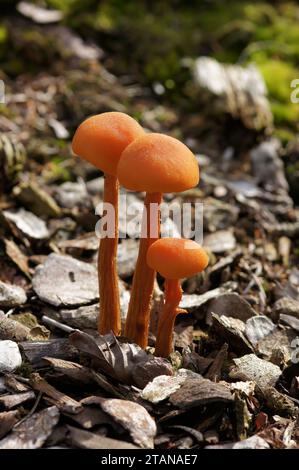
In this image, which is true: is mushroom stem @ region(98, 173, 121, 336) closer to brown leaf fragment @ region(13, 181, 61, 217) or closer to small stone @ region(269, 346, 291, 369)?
small stone @ region(269, 346, 291, 369)

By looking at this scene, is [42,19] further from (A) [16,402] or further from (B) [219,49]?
(A) [16,402]

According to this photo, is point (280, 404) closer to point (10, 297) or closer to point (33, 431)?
point (33, 431)

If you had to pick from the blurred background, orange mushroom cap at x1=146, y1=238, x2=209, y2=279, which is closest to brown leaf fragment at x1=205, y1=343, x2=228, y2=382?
orange mushroom cap at x1=146, y1=238, x2=209, y2=279

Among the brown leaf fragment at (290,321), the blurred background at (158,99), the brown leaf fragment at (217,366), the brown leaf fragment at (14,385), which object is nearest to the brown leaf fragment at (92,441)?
the brown leaf fragment at (14,385)

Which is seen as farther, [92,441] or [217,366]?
[217,366]

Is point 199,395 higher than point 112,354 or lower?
higher

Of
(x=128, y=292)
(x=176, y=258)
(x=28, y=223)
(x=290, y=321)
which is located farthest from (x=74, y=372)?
(x=28, y=223)

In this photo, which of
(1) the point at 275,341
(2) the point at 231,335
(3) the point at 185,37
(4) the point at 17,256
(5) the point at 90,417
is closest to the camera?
(5) the point at 90,417
